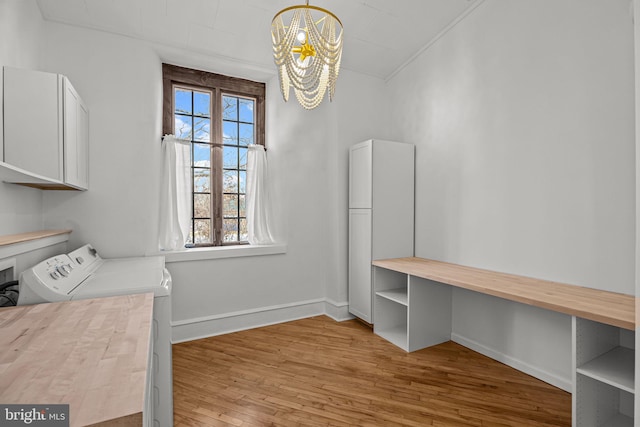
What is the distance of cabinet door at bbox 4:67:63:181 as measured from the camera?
5.83 ft

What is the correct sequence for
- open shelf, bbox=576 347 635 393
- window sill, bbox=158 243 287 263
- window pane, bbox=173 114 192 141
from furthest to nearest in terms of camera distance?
window pane, bbox=173 114 192 141 → window sill, bbox=158 243 287 263 → open shelf, bbox=576 347 635 393

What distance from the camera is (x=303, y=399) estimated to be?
1999 millimetres

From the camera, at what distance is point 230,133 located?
3387mm

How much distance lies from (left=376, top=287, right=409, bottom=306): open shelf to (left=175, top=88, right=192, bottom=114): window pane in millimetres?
2739

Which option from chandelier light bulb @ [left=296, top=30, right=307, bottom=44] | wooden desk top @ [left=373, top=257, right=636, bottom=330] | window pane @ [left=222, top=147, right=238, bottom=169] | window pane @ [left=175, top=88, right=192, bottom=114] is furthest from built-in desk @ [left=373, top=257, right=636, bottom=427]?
window pane @ [left=175, top=88, right=192, bottom=114]

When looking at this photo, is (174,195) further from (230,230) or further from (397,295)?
(397,295)

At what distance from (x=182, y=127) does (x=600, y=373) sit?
3.72 meters

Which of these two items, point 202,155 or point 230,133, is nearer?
point 202,155

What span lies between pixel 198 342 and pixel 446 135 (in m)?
3.05

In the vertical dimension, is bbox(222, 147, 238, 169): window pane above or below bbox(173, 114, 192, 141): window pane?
below

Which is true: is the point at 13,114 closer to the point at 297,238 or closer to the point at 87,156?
the point at 87,156

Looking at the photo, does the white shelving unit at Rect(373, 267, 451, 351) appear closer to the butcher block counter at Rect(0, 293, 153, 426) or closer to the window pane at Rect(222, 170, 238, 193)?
the window pane at Rect(222, 170, 238, 193)

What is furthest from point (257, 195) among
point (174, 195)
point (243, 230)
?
point (174, 195)

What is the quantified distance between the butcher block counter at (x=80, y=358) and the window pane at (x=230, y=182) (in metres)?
2.01
